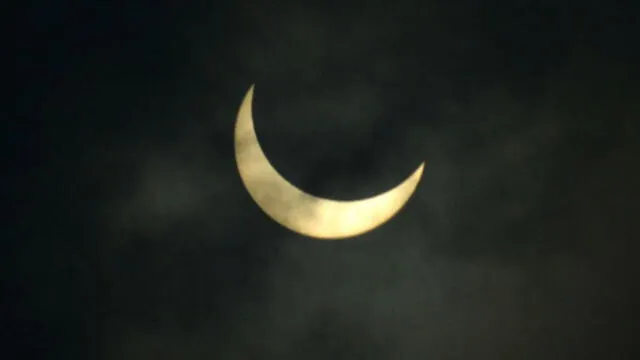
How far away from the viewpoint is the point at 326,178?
2.99m

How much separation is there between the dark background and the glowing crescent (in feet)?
0.12

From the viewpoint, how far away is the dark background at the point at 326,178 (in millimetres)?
2973

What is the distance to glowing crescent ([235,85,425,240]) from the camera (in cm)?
299

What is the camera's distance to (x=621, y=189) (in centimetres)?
302

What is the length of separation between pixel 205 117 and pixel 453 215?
1006mm

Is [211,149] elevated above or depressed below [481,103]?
below

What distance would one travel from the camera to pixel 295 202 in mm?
2986

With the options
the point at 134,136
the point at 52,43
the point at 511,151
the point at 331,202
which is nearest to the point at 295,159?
the point at 331,202

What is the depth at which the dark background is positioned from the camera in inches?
117

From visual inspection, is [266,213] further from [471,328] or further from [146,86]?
[471,328]

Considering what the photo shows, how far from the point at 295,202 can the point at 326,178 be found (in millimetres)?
148

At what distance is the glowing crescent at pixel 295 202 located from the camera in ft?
9.80

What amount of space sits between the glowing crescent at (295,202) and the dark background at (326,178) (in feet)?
0.12

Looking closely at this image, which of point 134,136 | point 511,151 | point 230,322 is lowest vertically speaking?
point 230,322
